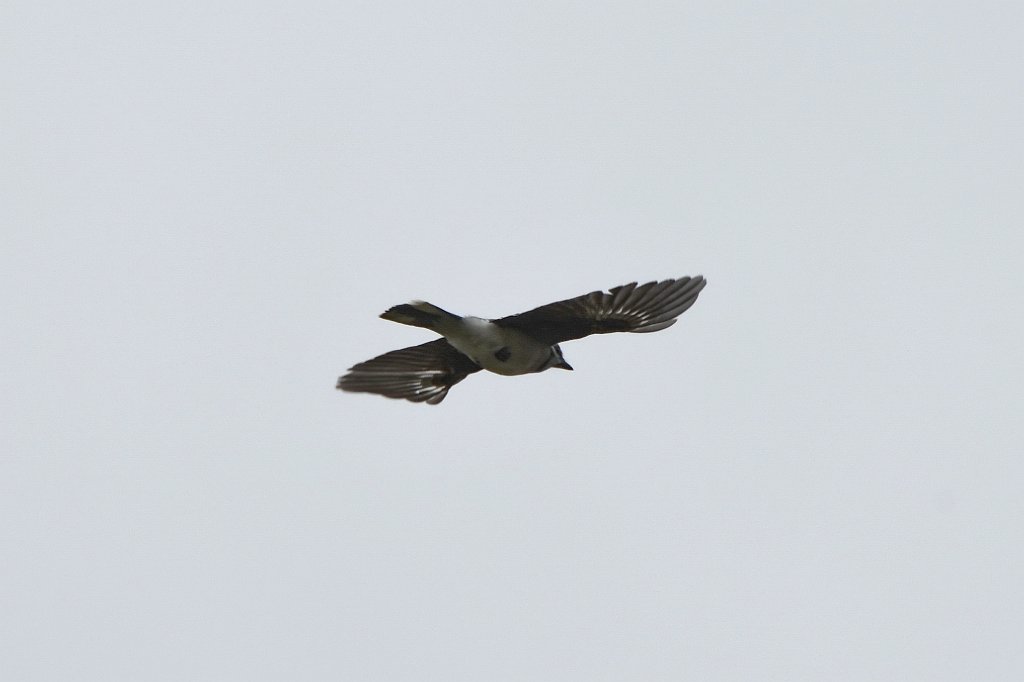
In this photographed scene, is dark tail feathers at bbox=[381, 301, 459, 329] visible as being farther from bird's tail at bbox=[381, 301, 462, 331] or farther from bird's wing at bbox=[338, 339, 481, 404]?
bird's wing at bbox=[338, 339, 481, 404]

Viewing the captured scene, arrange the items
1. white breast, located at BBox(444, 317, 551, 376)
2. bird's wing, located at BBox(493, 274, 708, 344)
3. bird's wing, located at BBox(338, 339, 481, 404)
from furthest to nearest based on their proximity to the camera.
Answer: bird's wing, located at BBox(338, 339, 481, 404)
white breast, located at BBox(444, 317, 551, 376)
bird's wing, located at BBox(493, 274, 708, 344)

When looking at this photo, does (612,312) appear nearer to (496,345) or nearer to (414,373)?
(496,345)

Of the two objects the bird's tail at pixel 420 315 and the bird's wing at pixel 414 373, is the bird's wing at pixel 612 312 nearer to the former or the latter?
the bird's tail at pixel 420 315

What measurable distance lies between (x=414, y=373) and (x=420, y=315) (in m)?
1.60

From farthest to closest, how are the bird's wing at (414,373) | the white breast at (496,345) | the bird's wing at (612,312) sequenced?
the bird's wing at (414,373) < the white breast at (496,345) < the bird's wing at (612,312)

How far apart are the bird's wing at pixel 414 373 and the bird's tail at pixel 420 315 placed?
983mm

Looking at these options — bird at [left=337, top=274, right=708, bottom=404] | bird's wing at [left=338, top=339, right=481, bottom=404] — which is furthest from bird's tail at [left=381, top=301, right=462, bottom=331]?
bird's wing at [left=338, top=339, right=481, bottom=404]

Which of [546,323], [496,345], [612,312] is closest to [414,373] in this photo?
[496,345]

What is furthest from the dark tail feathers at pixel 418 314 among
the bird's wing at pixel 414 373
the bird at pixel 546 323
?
the bird's wing at pixel 414 373

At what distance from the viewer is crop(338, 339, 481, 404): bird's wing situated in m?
12.8

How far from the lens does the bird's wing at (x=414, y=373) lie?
12.8 metres

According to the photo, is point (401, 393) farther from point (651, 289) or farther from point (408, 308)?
point (651, 289)

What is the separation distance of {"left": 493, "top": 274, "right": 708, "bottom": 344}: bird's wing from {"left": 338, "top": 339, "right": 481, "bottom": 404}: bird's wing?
1214 millimetres

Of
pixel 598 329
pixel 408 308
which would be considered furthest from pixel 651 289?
pixel 408 308
